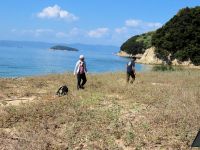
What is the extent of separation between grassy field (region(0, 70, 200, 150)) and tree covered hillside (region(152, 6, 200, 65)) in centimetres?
4877

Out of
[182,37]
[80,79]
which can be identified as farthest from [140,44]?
[80,79]

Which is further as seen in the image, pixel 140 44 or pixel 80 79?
pixel 140 44

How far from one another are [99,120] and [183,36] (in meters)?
55.8

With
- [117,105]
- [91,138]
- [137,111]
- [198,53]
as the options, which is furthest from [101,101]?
[198,53]

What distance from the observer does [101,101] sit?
16.8 meters

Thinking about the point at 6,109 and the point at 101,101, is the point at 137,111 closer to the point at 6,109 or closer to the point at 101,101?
the point at 101,101

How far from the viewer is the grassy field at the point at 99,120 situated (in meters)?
11.2

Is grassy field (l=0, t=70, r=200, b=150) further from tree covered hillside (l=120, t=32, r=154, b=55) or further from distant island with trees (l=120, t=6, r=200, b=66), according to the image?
tree covered hillside (l=120, t=32, r=154, b=55)

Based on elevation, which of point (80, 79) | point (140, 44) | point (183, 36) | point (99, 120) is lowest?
point (99, 120)

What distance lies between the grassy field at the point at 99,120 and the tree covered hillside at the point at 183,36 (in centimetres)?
4877

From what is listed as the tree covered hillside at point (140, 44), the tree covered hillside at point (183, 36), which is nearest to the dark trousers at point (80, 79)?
the tree covered hillside at point (183, 36)

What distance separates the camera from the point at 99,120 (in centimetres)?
1324

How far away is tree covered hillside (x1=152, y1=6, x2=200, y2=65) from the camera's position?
218ft

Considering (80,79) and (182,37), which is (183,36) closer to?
(182,37)
